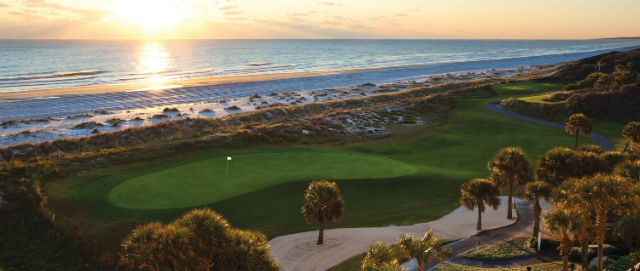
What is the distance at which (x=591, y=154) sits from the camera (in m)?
21.2

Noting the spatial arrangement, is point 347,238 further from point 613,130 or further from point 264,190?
point 613,130

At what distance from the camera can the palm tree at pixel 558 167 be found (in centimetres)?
2019

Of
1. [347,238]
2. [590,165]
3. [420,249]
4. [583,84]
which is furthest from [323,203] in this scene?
[583,84]

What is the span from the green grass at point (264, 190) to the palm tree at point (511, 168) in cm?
375

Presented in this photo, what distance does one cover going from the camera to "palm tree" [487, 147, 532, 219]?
70.1 feet

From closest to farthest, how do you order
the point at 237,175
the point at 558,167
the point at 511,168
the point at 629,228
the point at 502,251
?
the point at 629,228
the point at 502,251
the point at 558,167
the point at 511,168
the point at 237,175

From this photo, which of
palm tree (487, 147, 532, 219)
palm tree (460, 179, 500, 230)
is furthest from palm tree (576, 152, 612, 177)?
palm tree (460, 179, 500, 230)

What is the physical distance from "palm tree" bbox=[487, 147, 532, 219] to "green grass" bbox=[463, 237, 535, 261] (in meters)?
3.30

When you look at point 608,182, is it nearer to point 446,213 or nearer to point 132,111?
point 446,213

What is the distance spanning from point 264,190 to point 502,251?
40.0 feet

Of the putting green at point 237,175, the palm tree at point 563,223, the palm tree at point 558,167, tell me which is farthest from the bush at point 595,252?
the putting green at point 237,175

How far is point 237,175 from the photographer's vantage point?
81.3 ft

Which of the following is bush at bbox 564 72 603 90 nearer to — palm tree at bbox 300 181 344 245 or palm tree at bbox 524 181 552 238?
palm tree at bbox 524 181 552 238

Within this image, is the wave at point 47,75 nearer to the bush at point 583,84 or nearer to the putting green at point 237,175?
the putting green at point 237,175
